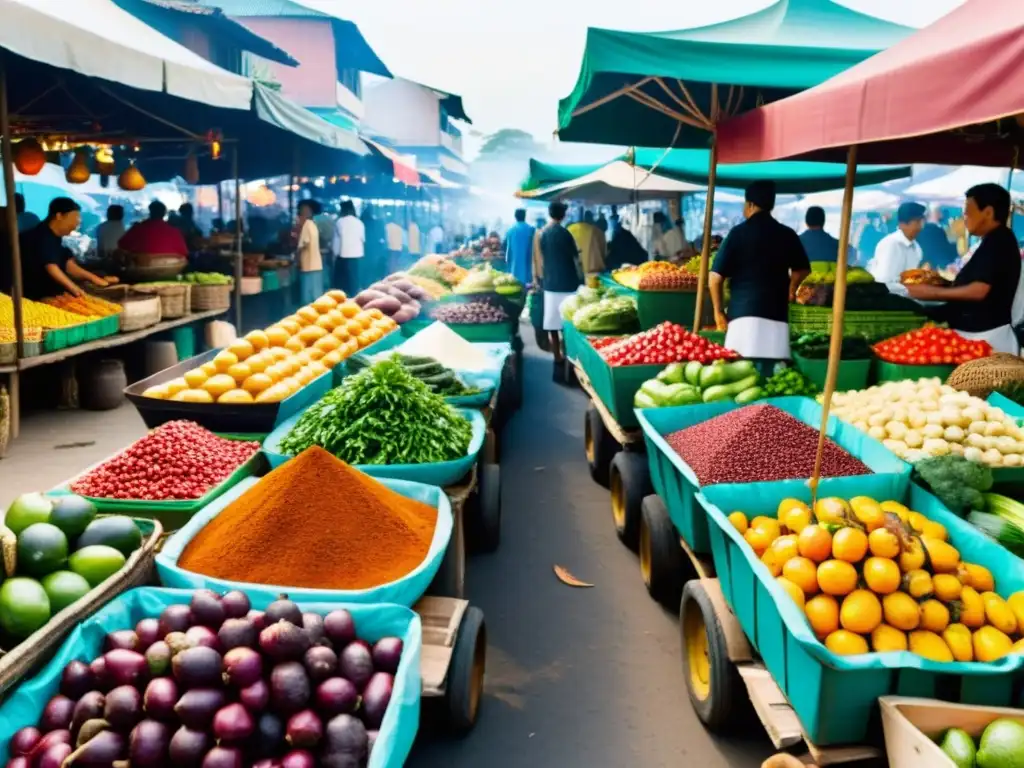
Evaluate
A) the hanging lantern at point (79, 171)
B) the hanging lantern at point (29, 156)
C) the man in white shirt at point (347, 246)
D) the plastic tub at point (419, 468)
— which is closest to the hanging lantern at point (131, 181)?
the hanging lantern at point (79, 171)

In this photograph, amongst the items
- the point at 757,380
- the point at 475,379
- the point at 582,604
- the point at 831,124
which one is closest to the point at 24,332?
the point at 475,379

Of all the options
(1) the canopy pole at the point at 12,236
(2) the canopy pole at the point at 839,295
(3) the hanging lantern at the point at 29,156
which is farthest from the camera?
(3) the hanging lantern at the point at 29,156

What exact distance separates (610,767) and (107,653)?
1762 mm

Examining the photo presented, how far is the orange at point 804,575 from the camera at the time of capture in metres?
2.80

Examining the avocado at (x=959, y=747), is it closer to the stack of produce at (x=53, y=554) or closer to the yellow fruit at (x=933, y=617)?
the yellow fruit at (x=933, y=617)

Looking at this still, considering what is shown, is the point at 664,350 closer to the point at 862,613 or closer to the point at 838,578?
the point at 838,578

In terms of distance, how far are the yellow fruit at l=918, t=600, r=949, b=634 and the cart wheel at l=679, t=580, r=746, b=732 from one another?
68 centimetres

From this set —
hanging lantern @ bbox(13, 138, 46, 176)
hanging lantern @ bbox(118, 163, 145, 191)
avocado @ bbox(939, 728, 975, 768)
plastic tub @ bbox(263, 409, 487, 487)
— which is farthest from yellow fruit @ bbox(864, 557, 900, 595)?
hanging lantern @ bbox(118, 163, 145, 191)

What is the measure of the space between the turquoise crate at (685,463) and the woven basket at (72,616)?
79.9 inches

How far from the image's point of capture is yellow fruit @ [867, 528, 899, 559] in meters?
2.76

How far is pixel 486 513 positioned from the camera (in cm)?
506

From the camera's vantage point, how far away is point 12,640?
2.48m

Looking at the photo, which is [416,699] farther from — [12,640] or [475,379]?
[475,379]

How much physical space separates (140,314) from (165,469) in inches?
225
